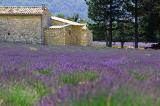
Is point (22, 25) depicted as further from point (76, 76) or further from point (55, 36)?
point (76, 76)

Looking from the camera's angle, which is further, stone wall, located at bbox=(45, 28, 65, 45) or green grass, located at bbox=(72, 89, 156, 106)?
stone wall, located at bbox=(45, 28, 65, 45)

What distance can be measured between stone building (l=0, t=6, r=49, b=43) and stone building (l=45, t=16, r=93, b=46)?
1.17 m

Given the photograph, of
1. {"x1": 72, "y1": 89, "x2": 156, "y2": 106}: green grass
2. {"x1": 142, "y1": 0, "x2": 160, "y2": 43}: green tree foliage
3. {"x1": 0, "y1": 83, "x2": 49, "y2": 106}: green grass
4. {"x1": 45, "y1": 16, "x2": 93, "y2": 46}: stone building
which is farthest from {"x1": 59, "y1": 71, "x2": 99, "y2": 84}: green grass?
{"x1": 45, "y1": 16, "x2": 93, "y2": 46}: stone building

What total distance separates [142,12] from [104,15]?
4.82m

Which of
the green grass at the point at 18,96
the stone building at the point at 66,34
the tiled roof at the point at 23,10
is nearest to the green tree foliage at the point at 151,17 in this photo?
the stone building at the point at 66,34

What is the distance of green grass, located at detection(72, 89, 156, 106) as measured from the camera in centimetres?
296

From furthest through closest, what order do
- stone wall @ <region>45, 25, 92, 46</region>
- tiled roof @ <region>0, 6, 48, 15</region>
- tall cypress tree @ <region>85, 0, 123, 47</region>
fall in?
tiled roof @ <region>0, 6, 48, 15</region> < stone wall @ <region>45, 25, 92, 46</region> < tall cypress tree @ <region>85, 0, 123, 47</region>

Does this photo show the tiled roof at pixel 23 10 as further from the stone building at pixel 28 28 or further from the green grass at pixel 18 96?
the green grass at pixel 18 96

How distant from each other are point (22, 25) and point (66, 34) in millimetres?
5828

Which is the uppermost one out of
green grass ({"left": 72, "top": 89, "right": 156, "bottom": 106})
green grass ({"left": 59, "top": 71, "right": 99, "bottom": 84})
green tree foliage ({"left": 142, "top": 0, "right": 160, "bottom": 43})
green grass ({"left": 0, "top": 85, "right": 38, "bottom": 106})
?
green tree foliage ({"left": 142, "top": 0, "right": 160, "bottom": 43})

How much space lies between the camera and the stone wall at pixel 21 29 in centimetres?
6888

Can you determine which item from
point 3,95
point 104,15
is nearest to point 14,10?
point 104,15

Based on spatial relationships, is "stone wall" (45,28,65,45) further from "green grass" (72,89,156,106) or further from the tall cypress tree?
"green grass" (72,89,156,106)

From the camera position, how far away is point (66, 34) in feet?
236
